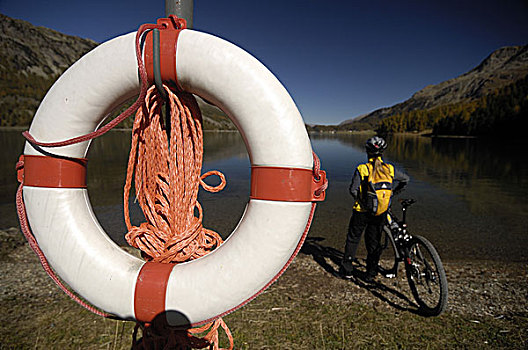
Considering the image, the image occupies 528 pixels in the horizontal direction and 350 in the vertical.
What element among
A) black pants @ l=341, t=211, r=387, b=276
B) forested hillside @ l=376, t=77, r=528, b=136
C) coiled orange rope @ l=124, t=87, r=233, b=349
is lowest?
black pants @ l=341, t=211, r=387, b=276

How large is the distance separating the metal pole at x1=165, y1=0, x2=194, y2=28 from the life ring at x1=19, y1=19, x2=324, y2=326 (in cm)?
33

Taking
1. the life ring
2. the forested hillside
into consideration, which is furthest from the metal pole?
the forested hillside

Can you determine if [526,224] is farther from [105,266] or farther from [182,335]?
[105,266]

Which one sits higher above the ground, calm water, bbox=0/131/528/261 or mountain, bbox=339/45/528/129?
mountain, bbox=339/45/528/129

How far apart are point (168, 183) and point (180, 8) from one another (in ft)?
3.17

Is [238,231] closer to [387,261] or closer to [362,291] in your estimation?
[362,291]

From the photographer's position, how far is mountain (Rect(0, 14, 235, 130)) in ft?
299

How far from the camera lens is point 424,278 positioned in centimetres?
309

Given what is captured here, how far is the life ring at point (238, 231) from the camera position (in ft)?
4.25

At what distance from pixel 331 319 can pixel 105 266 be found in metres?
2.07

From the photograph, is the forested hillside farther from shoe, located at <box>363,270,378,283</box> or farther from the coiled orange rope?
the coiled orange rope

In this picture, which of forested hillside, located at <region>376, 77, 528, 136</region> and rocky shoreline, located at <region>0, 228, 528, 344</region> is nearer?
rocky shoreline, located at <region>0, 228, 528, 344</region>

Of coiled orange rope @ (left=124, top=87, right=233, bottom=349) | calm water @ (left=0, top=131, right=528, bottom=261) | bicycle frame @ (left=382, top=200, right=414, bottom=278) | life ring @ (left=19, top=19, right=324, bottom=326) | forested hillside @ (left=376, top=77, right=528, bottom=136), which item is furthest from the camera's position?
forested hillside @ (left=376, top=77, right=528, bottom=136)

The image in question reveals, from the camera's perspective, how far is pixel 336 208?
6949mm
